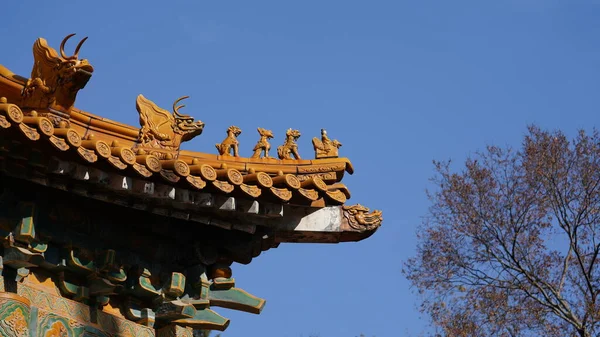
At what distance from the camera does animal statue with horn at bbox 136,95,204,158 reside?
25.3 feet

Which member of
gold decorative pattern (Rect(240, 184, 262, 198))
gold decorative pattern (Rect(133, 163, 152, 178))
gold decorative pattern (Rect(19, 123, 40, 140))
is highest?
gold decorative pattern (Rect(240, 184, 262, 198))

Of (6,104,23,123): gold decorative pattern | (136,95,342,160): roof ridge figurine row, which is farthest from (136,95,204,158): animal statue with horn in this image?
(6,104,23,123): gold decorative pattern

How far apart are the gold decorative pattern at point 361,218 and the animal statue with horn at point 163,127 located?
127 cm

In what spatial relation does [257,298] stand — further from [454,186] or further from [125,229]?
[454,186]

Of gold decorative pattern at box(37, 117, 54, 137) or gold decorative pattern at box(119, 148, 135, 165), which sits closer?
gold decorative pattern at box(37, 117, 54, 137)

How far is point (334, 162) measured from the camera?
780 centimetres

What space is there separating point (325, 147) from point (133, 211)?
1505 mm

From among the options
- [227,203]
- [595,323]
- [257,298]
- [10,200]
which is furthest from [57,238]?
[595,323]

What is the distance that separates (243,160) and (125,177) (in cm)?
115

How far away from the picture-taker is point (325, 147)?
26.1 ft

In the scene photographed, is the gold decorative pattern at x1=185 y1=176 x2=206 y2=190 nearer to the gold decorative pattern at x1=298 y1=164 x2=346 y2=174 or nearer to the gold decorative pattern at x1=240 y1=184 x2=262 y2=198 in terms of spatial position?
the gold decorative pattern at x1=240 y1=184 x2=262 y2=198

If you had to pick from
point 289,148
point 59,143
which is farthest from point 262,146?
point 59,143

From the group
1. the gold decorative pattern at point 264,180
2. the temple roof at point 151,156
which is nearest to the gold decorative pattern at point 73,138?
the temple roof at point 151,156

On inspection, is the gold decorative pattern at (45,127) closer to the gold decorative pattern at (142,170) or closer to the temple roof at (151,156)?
the temple roof at (151,156)
